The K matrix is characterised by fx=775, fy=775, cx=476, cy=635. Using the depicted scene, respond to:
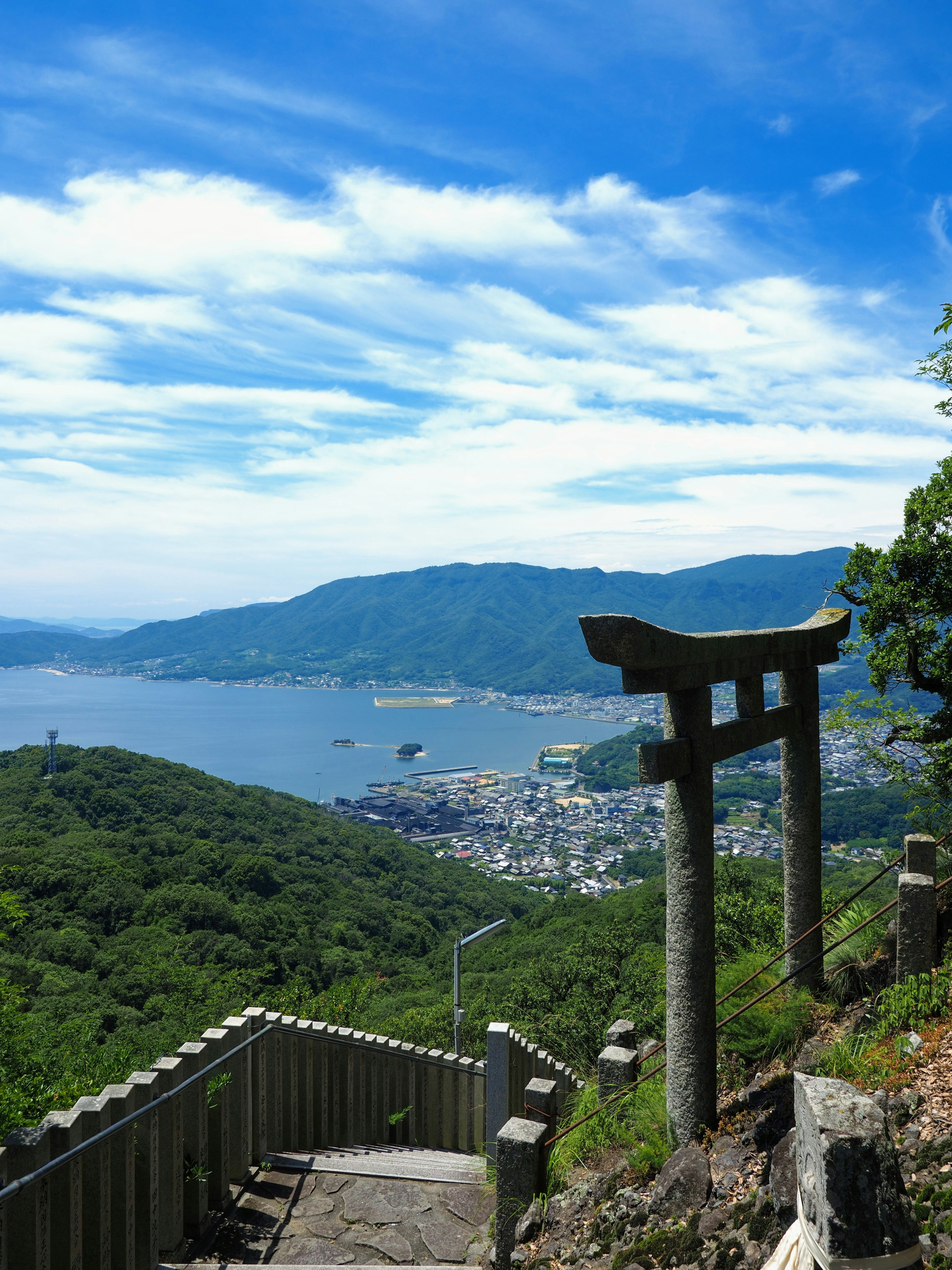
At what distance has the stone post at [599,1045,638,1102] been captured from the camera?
5.33 metres

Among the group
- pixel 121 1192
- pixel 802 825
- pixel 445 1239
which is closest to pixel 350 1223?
pixel 445 1239

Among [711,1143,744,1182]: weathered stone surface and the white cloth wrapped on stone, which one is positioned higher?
the white cloth wrapped on stone

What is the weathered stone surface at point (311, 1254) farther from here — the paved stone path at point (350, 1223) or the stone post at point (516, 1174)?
the stone post at point (516, 1174)

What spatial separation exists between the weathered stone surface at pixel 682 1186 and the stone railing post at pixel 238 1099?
7.61 ft

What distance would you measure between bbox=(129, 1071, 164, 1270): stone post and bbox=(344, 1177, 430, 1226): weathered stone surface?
128 cm

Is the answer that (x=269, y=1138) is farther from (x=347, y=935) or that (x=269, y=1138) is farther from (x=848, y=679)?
(x=848, y=679)

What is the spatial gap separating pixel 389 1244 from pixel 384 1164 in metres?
0.93

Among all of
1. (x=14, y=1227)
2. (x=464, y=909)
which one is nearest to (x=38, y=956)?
(x=14, y=1227)

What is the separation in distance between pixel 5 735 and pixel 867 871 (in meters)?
128

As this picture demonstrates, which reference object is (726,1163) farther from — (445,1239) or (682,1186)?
(445,1239)

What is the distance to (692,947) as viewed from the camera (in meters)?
4.45

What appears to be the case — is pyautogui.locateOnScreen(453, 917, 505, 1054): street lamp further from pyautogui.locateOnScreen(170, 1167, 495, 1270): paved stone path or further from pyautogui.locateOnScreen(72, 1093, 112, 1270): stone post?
pyautogui.locateOnScreen(72, 1093, 112, 1270): stone post

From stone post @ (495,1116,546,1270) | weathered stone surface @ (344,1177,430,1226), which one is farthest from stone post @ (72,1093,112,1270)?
stone post @ (495,1116,546,1270)

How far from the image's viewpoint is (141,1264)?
3500mm
